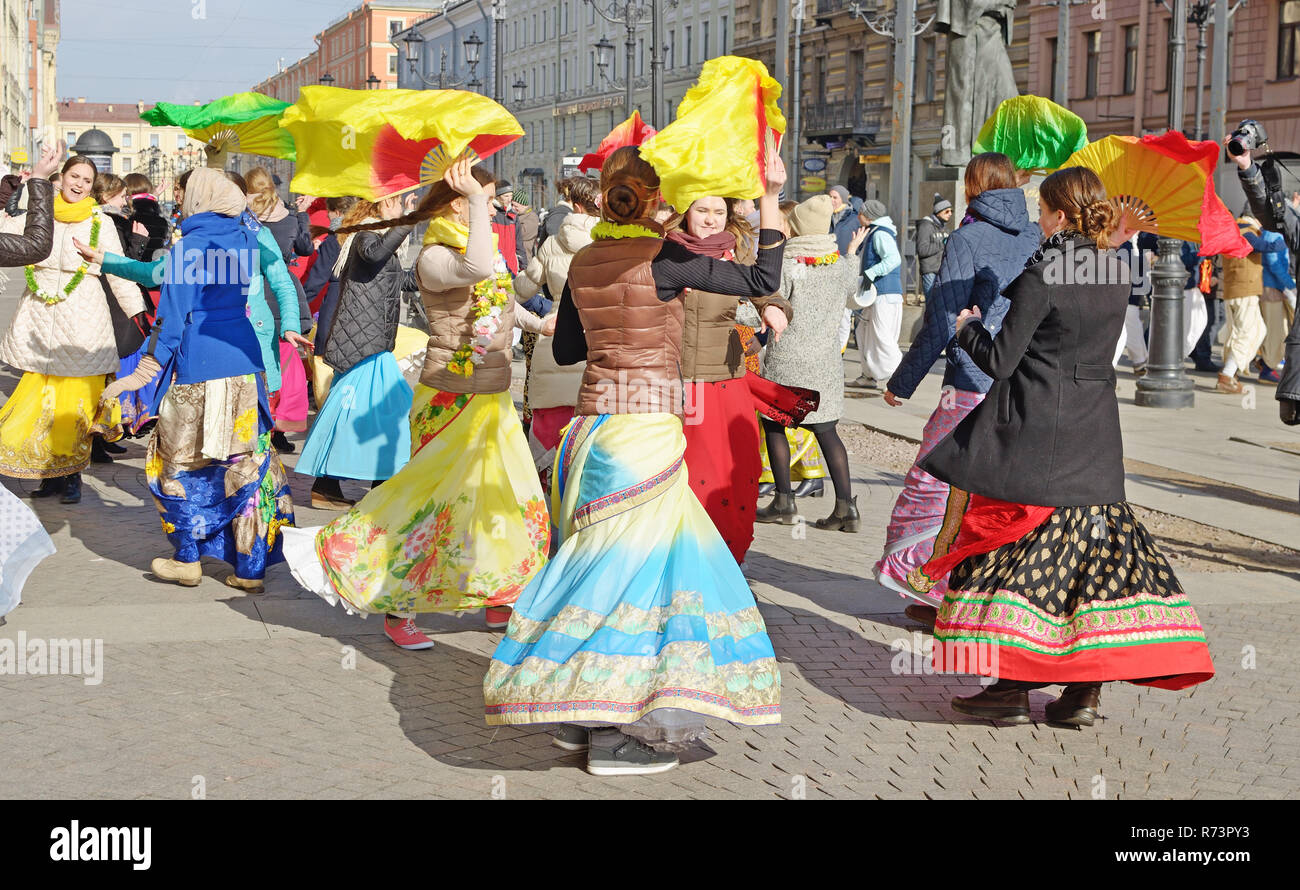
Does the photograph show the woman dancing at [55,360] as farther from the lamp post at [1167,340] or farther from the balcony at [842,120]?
the balcony at [842,120]

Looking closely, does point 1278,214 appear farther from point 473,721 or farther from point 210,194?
point 210,194

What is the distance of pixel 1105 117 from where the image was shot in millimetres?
42531

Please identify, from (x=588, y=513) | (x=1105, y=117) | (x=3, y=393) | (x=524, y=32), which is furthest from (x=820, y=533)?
(x=524, y=32)

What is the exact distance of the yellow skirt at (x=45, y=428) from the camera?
911cm

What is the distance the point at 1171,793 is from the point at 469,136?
3.01 meters

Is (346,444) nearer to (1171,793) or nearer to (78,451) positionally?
(78,451)

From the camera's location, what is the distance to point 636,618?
4.62m

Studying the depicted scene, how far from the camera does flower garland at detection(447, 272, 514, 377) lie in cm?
632

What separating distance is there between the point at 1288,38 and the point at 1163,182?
112 ft

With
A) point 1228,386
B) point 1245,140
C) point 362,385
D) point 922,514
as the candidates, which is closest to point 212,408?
point 362,385

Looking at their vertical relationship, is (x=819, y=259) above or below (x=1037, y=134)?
below

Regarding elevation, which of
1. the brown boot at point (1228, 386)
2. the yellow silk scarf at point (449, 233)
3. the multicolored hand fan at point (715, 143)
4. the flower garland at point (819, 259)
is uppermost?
the multicolored hand fan at point (715, 143)

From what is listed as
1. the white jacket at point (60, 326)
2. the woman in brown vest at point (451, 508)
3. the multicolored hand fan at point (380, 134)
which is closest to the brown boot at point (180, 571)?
the woman in brown vest at point (451, 508)

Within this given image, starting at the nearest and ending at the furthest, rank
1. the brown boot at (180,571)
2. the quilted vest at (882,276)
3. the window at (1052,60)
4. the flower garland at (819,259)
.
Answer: the brown boot at (180,571)
the flower garland at (819,259)
the quilted vest at (882,276)
the window at (1052,60)
